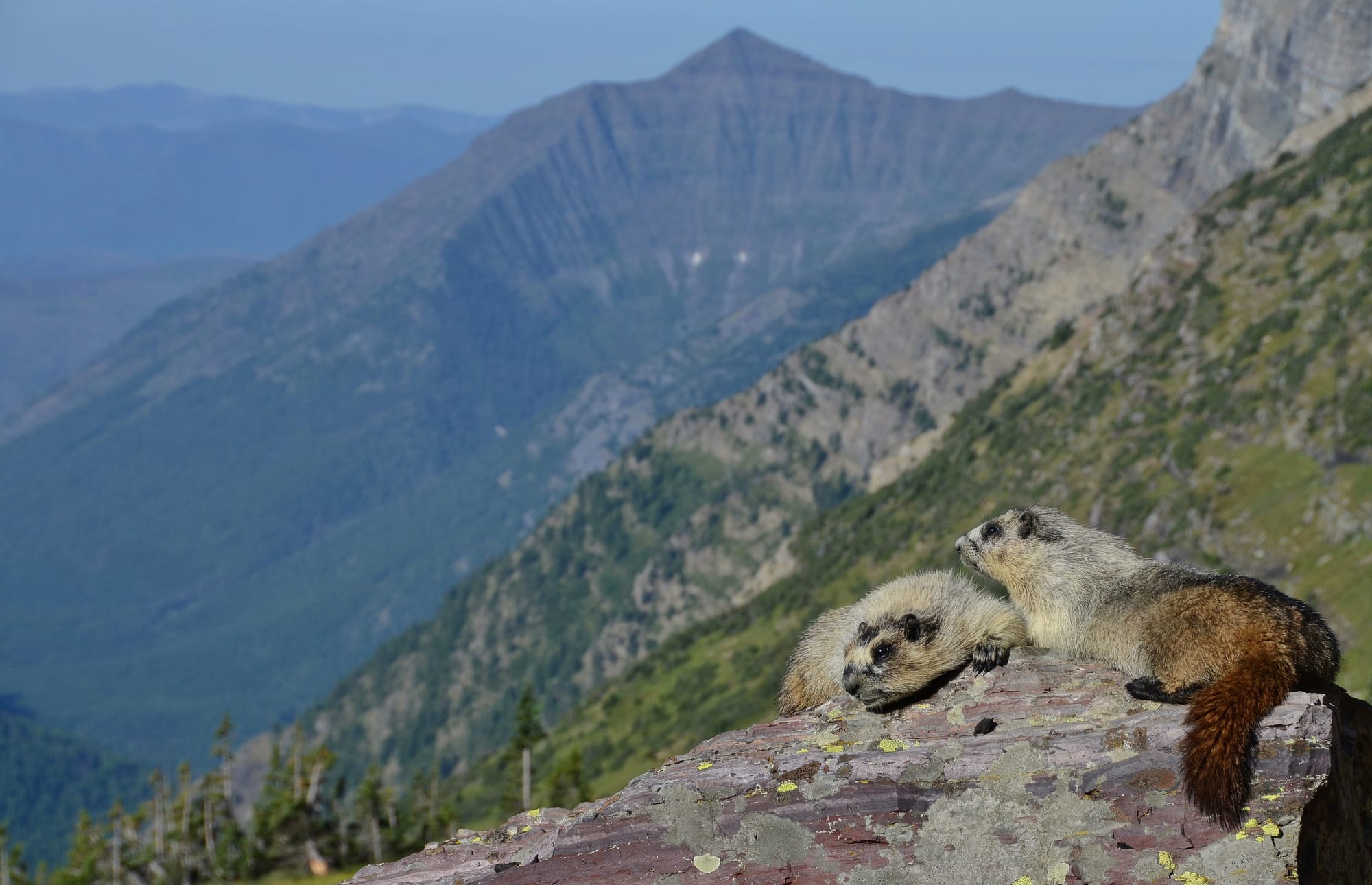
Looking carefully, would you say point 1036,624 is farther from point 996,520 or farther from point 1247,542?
point 1247,542

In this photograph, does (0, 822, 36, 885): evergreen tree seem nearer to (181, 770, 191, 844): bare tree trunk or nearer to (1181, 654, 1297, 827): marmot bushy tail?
(181, 770, 191, 844): bare tree trunk

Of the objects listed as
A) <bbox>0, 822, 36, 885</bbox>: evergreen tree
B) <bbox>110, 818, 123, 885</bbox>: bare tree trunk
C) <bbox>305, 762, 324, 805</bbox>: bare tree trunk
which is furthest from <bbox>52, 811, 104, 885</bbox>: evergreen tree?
<bbox>305, 762, 324, 805</bbox>: bare tree trunk

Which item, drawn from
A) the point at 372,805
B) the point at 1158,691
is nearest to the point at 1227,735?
the point at 1158,691

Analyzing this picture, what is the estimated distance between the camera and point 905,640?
15.4m

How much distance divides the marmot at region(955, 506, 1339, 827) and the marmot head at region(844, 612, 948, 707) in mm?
2297

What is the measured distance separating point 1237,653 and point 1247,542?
447ft

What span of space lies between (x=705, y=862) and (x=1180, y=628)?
7046 millimetres

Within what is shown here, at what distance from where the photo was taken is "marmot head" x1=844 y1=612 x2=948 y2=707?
1515 centimetres

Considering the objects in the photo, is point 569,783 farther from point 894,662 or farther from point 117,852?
point 894,662

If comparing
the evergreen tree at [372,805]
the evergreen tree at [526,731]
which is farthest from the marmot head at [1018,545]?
the evergreen tree at [372,805]

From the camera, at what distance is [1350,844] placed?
11570 mm

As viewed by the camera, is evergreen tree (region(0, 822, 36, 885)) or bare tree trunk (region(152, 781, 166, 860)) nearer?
evergreen tree (region(0, 822, 36, 885))

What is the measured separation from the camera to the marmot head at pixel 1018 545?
16875 mm

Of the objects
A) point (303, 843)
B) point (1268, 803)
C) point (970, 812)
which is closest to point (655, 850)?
point (970, 812)
